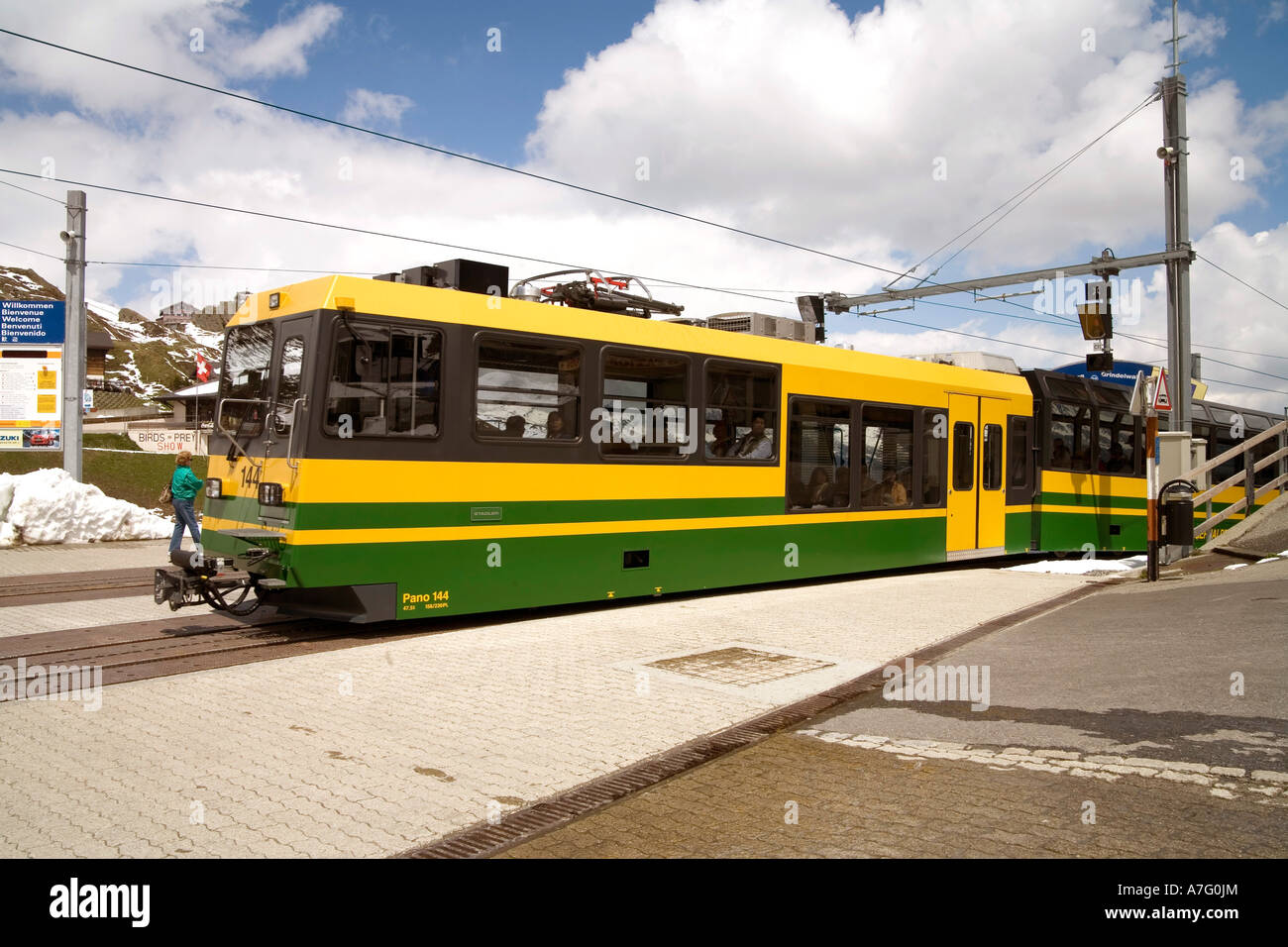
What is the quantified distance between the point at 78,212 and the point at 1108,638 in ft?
61.2

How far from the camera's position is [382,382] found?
8.82m

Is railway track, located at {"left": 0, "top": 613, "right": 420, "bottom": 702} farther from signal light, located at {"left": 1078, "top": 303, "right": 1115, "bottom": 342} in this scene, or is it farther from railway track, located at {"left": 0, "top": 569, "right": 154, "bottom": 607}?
signal light, located at {"left": 1078, "top": 303, "right": 1115, "bottom": 342}

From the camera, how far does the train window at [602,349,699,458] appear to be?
34.7ft

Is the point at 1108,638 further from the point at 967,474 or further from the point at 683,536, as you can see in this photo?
the point at 967,474

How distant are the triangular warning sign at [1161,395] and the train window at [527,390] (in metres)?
8.52

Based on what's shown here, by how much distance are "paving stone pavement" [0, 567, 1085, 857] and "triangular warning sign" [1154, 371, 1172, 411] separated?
6122 mm

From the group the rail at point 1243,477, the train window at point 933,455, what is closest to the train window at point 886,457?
the train window at point 933,455

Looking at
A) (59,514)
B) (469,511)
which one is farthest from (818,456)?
(59,514)

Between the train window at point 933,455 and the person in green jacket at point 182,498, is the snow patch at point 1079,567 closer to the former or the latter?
the train window at point 933,455

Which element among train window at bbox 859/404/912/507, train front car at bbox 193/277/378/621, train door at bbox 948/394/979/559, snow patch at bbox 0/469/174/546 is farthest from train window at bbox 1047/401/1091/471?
snow patch at bbox 0/469/174/546

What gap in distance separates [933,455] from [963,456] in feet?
2.42

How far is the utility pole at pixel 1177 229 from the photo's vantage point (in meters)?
17.3

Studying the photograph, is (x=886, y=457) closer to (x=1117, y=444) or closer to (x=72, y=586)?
(x=1117, y=444)

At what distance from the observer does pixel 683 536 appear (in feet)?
37.5
